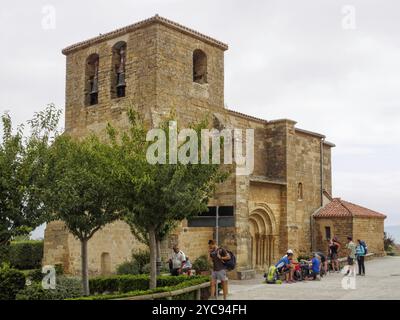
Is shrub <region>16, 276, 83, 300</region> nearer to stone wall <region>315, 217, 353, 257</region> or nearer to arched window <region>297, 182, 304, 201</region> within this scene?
arched window <region>297, 182, 304, 201</region>

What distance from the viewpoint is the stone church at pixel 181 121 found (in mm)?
22141

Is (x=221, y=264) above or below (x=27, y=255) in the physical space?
above

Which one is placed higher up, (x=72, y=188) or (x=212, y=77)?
(x=212, y=77)

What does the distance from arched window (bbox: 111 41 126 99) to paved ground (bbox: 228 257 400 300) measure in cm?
942

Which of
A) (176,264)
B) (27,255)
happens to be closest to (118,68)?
(176,264)

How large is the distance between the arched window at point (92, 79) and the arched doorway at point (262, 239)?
963 cm

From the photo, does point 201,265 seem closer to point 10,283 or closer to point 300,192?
point 10,283

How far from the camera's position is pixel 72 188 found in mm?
16203

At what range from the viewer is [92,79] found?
82.2ft

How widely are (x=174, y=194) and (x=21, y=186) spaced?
161 inches

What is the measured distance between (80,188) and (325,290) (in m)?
8.02

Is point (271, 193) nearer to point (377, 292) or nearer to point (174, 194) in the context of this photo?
point (377, 292)

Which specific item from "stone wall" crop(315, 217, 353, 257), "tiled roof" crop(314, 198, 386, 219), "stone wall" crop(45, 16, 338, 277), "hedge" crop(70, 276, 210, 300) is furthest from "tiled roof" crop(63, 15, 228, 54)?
"stone wall" crop(315, 217, 353, 257)
